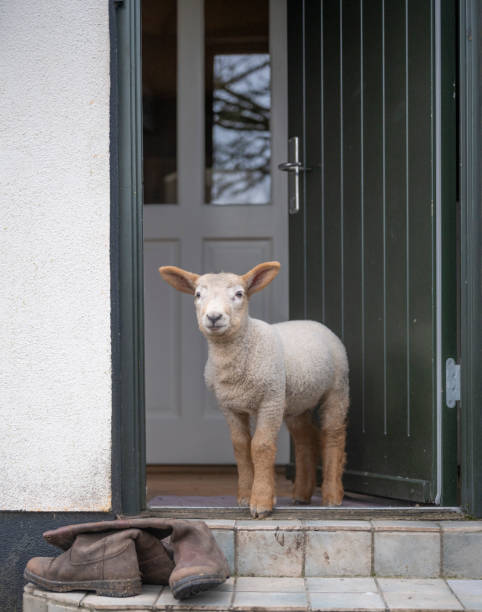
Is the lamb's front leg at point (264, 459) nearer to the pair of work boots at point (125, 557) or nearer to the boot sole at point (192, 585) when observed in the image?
the pair of work boots at point (125, 557)

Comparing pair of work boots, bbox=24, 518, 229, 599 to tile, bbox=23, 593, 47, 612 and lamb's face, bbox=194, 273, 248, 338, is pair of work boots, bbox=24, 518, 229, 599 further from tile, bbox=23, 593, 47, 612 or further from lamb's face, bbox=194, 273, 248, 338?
lamb's face, bbox=194, 273, 248, 338

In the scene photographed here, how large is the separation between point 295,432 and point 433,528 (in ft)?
2.82

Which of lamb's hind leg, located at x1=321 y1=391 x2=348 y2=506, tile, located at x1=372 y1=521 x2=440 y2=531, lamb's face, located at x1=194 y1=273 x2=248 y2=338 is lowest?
tile, located at x1=372 y1=521 x2=440 y2=531

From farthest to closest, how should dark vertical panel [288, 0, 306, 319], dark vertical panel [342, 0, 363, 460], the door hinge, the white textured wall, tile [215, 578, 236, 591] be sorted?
dark vertical panel [288, 0, 306, 319], dark vertical panel [342, 0, 363, 460], the door hinge, the white textured wall, tile [215, 578, 236, 591]

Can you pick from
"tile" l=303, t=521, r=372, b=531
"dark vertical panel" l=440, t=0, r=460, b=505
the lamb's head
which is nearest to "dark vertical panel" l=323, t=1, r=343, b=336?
"dark vertical panel" l=440, t=0, r=460, b=505

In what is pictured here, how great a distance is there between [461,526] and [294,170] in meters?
1.89

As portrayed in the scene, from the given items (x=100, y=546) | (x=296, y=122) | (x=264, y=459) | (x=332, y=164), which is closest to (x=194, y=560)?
(x=100, y=546)

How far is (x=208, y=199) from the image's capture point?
175 inches

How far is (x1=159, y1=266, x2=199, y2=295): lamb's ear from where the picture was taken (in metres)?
2.97

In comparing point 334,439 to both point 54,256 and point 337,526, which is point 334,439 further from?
point 54,256

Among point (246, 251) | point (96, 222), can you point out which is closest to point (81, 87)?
point (96, 222)

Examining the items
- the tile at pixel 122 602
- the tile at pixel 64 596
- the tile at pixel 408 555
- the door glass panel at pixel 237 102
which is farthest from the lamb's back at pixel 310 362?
the door glass panel at pixel 237 102

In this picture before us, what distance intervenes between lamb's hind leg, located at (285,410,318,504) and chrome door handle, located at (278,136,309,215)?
109 centimetres

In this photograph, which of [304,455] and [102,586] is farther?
[304,455]
